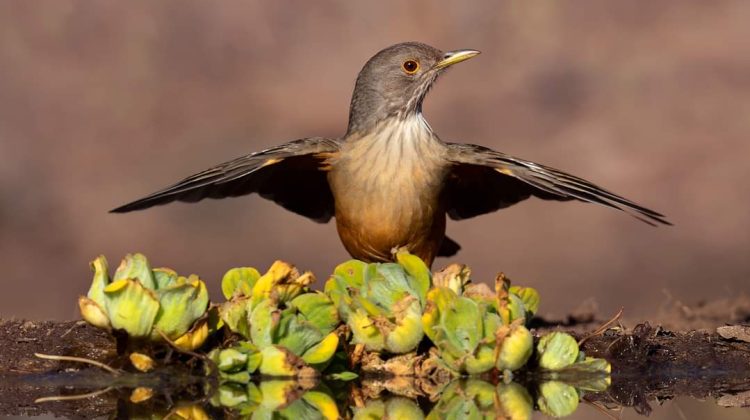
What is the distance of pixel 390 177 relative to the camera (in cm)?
863

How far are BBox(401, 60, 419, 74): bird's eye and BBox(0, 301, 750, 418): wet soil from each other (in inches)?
73.0

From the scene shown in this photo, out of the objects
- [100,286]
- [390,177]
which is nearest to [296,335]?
[100,286]

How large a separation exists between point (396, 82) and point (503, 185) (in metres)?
0.91

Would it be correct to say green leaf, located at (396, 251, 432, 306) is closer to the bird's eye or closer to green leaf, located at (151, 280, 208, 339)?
green leaf, located at (151, 280, 208, 339)

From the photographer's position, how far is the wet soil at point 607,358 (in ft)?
21.8

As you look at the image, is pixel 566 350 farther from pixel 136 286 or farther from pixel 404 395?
pixel 136 286

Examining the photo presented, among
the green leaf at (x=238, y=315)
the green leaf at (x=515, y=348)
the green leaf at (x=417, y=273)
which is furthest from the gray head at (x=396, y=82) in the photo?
the green leaf at (x=515, y=348)

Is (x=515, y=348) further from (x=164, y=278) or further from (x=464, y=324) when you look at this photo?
(x=164, y=278)

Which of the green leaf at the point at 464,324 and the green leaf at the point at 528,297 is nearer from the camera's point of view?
the green leaf at the point at 464,324

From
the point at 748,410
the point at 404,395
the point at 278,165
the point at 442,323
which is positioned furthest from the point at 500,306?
the point at 278,165

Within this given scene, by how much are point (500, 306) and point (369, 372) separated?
710mm

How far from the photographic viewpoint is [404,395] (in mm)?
6695

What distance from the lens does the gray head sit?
30.2 feet

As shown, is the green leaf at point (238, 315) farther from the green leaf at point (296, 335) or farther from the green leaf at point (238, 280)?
the green leaf at point (238, 280)
